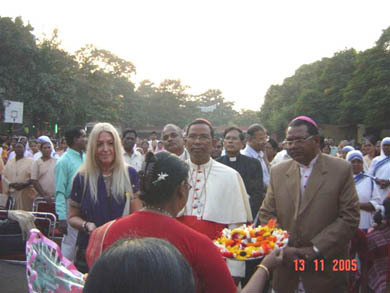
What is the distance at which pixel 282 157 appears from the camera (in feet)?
24.5

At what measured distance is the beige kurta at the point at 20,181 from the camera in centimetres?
820

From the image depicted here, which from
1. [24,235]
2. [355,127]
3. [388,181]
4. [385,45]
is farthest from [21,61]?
[355,127]

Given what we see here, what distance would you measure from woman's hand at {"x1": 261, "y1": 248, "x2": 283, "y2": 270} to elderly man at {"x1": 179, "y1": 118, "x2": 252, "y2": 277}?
2.53 feet

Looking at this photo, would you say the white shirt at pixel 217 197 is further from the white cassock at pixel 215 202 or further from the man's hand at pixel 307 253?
the man's hand at pixel 307 253

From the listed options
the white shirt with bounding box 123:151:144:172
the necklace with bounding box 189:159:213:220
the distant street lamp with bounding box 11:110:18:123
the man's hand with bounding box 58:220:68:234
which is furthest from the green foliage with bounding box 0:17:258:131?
the necklace with bounding box 189:159:213:220

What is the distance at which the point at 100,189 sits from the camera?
141 inches

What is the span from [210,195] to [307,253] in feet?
2.92

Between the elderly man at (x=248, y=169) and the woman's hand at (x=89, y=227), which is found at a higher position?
the elderly man at (x=248, y=169)

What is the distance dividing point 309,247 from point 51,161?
6.09 m

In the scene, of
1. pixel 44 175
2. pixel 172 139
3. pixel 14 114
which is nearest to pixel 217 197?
pixel 172 139

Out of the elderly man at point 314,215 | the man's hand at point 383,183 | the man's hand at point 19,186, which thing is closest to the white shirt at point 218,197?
the elderly man at point 314,215

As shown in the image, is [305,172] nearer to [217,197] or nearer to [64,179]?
[217,197]

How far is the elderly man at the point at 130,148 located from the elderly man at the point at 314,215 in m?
4.75

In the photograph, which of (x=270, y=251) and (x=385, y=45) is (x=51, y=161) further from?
(x=385, y=45)
